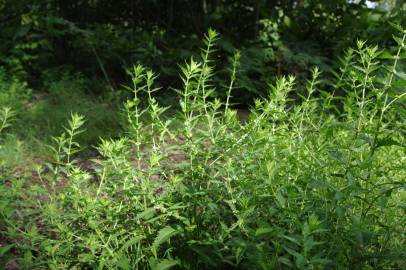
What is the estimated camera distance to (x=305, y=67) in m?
5.68

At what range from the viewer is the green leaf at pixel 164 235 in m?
1.69

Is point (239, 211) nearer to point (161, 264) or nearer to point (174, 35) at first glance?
point (161, 264)

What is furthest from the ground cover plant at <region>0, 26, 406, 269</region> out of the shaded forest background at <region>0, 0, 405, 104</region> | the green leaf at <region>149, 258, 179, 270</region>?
the shaded forest background at <region>0, 0, 405, 104</region>

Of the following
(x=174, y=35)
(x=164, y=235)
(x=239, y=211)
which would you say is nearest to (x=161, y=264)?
(x=164, y=235)

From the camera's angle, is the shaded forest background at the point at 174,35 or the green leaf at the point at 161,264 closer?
the green leaf at the point at 161,264

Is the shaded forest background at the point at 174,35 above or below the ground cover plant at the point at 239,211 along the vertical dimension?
below

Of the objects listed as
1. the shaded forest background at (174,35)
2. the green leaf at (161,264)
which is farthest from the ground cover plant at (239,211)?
the shaded forest background at (174,35)

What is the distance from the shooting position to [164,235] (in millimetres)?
1719

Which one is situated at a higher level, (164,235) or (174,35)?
(164,235)

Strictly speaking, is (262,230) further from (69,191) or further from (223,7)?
(223,7)

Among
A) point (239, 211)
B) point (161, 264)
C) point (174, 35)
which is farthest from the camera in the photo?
point (174, 35)

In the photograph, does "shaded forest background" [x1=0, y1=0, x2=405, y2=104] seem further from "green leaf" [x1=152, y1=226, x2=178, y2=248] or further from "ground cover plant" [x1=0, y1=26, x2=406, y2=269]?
"green leaf" [x1=152, y1=226, x2=178, y2=248]

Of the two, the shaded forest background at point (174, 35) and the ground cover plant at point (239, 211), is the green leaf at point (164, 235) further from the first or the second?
the shaded forest background at point (174, 35)

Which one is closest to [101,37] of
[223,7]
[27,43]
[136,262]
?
[27,43]
